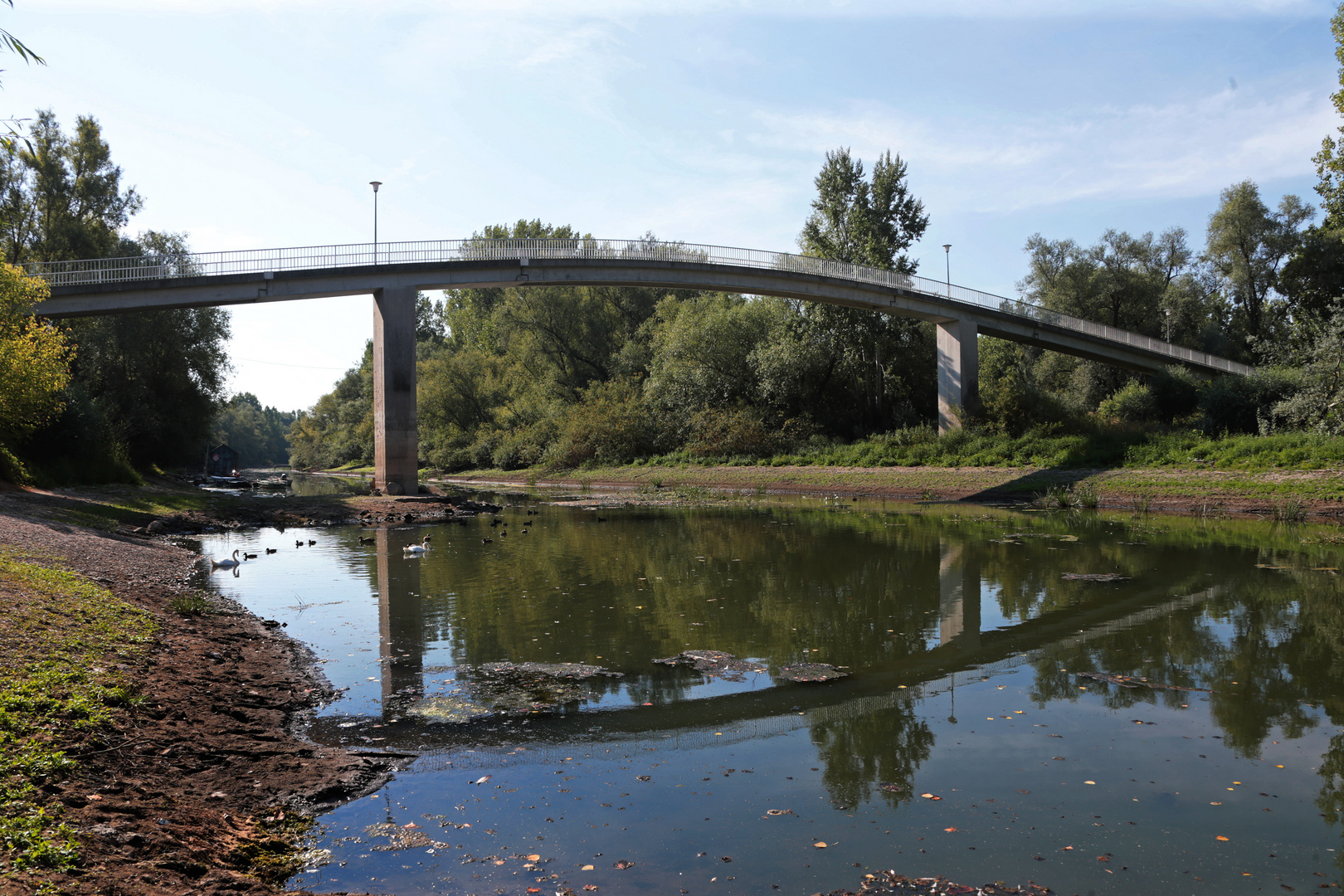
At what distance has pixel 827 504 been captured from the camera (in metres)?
34.0

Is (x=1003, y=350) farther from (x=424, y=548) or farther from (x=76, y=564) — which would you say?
(x=76, y=564)

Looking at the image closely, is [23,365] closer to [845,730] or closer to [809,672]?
[809,672]

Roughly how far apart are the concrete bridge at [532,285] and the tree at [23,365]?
639cm

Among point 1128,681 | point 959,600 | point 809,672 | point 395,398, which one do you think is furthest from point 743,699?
point 395,398

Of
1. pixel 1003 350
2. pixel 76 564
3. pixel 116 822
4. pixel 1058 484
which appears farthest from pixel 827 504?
pixel 1003 350

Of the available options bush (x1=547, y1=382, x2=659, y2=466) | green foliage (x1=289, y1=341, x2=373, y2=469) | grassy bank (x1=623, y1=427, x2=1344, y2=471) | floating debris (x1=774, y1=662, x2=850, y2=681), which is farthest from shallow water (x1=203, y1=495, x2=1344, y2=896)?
green foliage (x1=289, y1=341, x2=373, y2=469)

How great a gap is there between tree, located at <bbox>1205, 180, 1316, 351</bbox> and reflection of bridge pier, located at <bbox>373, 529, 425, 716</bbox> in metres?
61.6

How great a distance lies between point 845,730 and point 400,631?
656 cm

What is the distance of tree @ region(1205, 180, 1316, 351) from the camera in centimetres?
5628

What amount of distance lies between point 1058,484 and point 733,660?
88.4 ft

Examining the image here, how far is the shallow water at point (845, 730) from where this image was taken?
4789mm

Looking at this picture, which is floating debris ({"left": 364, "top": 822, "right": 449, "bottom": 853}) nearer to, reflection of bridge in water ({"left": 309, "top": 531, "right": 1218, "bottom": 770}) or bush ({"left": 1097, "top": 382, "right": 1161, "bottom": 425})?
reflection of bridge in water ({"left": 309, "top": 531, "right": 1218, "bottom": 770})

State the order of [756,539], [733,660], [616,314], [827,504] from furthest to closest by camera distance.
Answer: [616,314], [827,504], [756,539], [733,660]

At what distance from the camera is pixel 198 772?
5637 millimetres
